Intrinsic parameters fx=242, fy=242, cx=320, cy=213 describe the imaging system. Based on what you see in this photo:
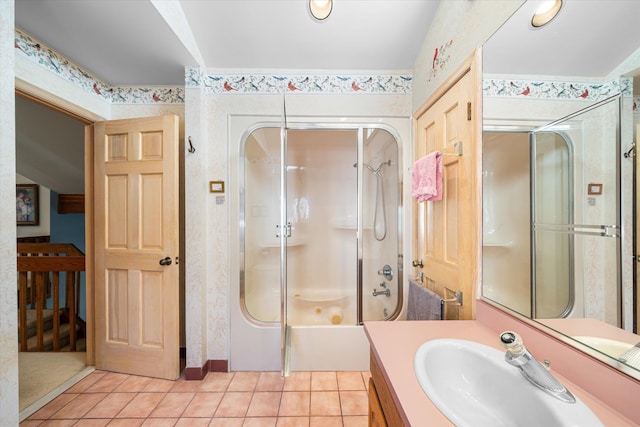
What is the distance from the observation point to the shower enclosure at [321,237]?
2021 millimetres

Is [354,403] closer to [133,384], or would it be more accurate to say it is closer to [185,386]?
[185,386]

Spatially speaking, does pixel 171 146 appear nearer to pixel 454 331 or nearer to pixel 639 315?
pixel 454 331

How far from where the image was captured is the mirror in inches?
24.5

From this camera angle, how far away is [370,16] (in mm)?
1633

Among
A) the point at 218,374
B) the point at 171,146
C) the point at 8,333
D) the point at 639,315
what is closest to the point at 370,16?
the point at 171,146

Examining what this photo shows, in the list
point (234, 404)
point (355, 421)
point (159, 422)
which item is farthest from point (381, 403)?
point (159, 422)

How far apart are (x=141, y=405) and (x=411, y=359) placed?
191cm

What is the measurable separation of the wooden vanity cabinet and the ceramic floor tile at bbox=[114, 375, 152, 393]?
1.81 metres

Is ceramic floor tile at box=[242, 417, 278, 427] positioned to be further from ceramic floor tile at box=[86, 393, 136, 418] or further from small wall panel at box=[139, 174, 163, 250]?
small wall panel at box=[139, 174, 163, 250]

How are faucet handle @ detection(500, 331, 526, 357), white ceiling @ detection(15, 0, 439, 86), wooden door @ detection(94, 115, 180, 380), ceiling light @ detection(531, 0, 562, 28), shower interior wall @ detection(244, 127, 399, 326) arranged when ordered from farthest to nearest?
shower interior wall @ detection(244, 127, 399, 326)
wooden door @ detection(94, 115, 180, 380)
white ceiling @ detection(15, 0, 439, 86)
ceiling light @ detection(531, 0, 562, 28)
faucet handle @ detection(500, 331, 526, 357)

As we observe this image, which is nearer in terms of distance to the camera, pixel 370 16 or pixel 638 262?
pixel 638 262

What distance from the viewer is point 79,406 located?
164 cm

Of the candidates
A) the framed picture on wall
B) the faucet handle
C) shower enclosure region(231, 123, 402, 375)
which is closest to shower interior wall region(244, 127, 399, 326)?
shower enclosure region(231, 123, 402, 375)

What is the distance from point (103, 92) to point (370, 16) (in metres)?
2.29
